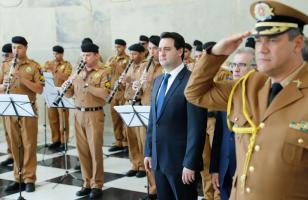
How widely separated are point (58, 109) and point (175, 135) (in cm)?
576

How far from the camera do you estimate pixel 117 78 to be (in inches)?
324

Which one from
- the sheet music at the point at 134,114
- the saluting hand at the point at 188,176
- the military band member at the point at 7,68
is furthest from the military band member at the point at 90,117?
the saluting hand at the point at 188,176

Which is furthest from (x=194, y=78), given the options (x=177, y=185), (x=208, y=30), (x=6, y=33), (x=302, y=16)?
(x=6, y=33)

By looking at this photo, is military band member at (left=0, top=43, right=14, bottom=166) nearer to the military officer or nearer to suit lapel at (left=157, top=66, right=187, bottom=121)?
suit lapel at (left=157, top=66, right=187, bottom=121)

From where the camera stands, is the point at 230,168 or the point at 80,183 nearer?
the point at 230,168

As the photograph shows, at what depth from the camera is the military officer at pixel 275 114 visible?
185 centimetres

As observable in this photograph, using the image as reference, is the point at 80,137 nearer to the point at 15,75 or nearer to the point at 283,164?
the point at 15,75

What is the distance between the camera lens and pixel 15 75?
19.3 ft

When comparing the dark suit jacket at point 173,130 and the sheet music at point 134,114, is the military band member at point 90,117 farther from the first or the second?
the dark suit jacket at point 173,130

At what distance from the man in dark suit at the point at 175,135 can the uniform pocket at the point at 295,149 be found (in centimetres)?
154

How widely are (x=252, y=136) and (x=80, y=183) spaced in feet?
14.5

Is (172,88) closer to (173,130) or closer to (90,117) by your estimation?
(173,130)

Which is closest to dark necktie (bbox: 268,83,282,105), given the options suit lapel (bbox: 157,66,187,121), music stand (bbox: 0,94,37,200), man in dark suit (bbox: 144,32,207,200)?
man in dark suit (bbox: 144,32,207,200)

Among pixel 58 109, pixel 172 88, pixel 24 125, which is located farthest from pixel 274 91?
pixel 58 109
